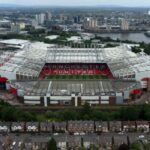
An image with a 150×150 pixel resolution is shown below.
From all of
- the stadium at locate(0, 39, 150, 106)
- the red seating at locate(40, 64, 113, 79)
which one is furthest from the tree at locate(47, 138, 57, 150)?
the red seating at locate(40, 64, 113, 79)

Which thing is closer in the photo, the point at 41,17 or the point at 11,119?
the point at 11,119

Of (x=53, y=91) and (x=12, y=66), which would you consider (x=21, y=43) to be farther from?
(x=53, y=91)

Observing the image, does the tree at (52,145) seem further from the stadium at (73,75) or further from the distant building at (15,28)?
the distant building at (15,28)

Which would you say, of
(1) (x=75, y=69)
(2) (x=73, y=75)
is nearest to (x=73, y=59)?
(1) (x=75, y=69)

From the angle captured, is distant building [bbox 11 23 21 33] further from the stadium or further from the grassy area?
the grassy area

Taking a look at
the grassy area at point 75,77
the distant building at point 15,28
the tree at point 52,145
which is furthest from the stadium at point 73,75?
the distant building at point 15,28

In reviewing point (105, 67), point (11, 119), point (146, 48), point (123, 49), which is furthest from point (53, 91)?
point (146, 48)

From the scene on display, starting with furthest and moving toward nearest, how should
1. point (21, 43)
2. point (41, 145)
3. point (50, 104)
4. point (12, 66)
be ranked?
point (21, 43)
point (12, 66)
point (50, 104)
point (41, 145)

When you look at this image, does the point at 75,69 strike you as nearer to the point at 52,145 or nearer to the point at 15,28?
the point at 52,145

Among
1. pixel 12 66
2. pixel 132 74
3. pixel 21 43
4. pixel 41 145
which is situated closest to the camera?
pixel 41 145
